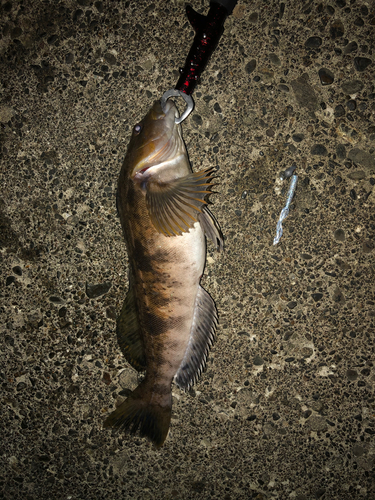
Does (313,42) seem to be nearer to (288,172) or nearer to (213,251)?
(288,172)

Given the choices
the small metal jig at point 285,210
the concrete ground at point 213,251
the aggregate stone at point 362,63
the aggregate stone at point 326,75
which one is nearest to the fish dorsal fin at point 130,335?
the concrete ground at point 213,251

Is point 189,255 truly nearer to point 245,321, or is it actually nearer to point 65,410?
point 245,321

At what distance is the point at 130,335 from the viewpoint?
1768mm

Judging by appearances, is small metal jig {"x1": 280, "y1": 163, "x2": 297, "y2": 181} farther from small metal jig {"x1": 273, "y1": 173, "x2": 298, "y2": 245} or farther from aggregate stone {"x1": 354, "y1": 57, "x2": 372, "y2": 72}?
aggregate stone {"x1": 354, "y1": 57, "x2": 372, "y2": 72}

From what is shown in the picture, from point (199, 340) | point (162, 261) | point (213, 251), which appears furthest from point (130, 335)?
point (213, 251)

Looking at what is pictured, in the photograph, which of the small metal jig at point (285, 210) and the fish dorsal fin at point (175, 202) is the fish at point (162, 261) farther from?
the small metal jig at point (285, 210)

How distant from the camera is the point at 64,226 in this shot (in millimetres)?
2018

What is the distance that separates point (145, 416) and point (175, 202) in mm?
1146

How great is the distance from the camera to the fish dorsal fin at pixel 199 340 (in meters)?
1.72

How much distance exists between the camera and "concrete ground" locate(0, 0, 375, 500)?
6.04ft

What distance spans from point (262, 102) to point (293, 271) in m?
0.98

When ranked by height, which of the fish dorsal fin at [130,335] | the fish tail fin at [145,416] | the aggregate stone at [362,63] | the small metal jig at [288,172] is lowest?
the fish tail fin at [145,416]

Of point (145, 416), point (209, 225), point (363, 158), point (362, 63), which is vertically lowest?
point (145, 416)

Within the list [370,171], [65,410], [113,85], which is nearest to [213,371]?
[65,410]
